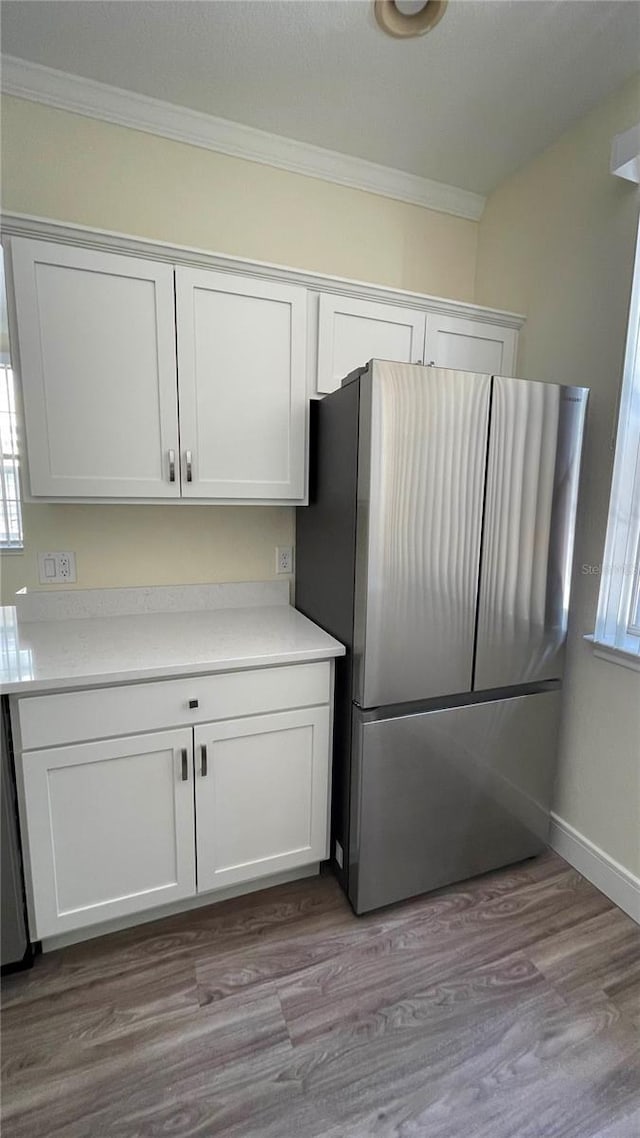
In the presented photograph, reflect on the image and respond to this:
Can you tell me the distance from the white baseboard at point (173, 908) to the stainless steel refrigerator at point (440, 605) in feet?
0.60

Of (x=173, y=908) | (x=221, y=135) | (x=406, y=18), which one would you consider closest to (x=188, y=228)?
(x=221, y=135)

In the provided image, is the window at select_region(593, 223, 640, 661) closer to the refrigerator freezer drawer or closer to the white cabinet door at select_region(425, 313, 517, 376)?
the refrigerator freezer drawer

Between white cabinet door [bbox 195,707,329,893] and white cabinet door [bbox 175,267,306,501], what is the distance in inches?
31.6

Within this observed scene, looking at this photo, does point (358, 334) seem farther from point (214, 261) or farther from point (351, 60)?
point (351, 60)

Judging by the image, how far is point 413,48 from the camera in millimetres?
1456

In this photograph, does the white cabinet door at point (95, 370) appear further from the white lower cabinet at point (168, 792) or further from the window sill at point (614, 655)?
the window sill at point (614, 655)

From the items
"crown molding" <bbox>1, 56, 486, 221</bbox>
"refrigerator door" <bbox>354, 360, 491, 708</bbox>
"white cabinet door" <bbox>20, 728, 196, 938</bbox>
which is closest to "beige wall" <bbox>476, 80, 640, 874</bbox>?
"crown molding" <bbox>1, 56, 486, 221</bbox>

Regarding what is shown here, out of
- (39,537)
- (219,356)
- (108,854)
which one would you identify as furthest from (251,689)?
(219,356)

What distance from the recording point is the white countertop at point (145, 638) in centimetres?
132

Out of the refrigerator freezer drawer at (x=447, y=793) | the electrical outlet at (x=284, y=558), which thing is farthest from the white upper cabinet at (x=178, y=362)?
the refrigerator freezer drawer at (x=447, y=793)

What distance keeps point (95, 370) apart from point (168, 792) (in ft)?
4.31

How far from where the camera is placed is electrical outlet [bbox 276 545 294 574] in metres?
2.08

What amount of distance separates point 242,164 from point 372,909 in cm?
274

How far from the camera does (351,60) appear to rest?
1508 millimetres
